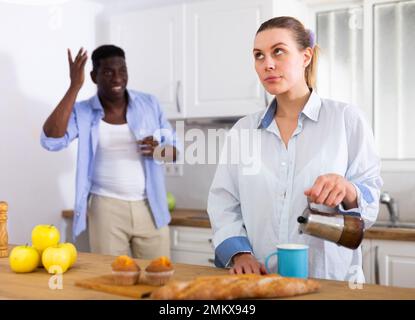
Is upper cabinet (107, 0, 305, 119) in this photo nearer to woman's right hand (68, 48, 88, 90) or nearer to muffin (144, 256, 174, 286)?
woman's right hand (68, 48, 88, 90)

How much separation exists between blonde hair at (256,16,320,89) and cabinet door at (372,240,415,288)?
1182mm

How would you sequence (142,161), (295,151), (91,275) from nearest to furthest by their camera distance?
(91,275) → (295,151) → (142,161)

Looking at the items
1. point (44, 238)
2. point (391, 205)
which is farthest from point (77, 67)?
point (391, 205)

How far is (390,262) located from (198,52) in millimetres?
1595

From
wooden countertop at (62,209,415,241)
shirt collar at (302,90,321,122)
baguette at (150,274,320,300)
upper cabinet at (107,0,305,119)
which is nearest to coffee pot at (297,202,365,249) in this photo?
baguette at (150,274,320,300)

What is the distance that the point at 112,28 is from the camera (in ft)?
12.5

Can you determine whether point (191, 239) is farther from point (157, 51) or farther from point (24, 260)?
point (24, 260)

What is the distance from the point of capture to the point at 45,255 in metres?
1.69

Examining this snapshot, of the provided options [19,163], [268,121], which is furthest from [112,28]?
[268,121]

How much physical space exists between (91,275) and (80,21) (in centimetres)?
262

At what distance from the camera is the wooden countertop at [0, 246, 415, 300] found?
4.49ft

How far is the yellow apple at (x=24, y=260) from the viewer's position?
66.2 inches

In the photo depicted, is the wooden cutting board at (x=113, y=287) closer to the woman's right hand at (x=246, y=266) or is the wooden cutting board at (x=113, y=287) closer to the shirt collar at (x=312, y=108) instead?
the woman's right hand at (x=246, y=266)

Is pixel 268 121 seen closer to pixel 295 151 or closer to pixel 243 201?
pixel 295 151
